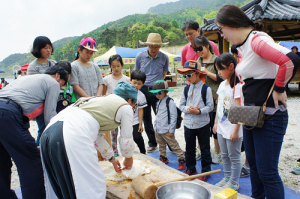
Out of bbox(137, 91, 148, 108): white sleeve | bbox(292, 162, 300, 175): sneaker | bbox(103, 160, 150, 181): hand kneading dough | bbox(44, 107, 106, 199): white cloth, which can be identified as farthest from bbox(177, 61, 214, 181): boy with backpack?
bbox(44, 107, 106, 199): white cloth

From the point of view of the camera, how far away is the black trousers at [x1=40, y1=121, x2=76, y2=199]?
1533mm

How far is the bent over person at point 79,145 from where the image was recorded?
1.54 m

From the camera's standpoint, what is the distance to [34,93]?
6.81 ft

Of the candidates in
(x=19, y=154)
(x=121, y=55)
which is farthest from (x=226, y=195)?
(x=121, y=55)

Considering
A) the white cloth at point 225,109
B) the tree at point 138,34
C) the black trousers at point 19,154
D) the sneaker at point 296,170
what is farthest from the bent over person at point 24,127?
Result: the tree at point 138,34

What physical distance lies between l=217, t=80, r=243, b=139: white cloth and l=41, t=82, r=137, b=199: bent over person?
3.81 feet

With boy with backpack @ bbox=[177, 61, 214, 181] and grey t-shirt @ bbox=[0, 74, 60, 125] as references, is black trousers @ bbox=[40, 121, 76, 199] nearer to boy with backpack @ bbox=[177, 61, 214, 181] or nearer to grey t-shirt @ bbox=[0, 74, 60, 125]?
grey t-shirt @ bbox=[0, 74, 60, 125]

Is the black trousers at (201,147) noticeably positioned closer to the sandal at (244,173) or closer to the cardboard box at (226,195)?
the sandal at (244,173)

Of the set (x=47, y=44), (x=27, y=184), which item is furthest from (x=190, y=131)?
(x=47, y=44)

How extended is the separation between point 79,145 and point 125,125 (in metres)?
0.44

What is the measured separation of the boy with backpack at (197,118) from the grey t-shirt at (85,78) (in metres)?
1.40

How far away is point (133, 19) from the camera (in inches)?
3780

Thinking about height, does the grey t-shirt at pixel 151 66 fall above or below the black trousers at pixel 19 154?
above

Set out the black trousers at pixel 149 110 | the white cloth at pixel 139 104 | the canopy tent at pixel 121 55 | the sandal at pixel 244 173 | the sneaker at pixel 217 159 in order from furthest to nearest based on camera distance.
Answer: the canopy tent at pixel 121 55
the black trousers at pixel 149 110
the white cloth at pixel 139 104
the sneaker at pixel 217 159
the sandal at pixel 244 173
